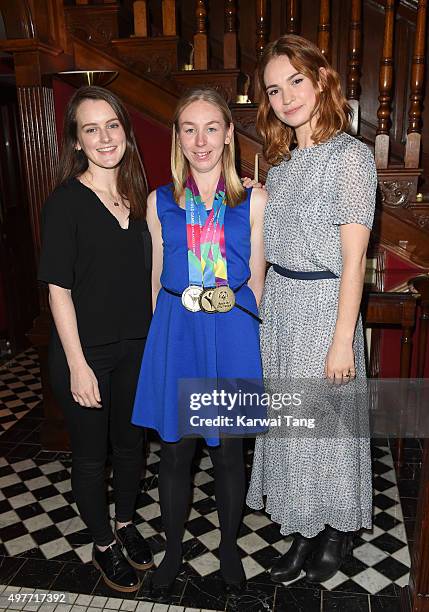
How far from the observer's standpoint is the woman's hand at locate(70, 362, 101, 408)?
195cm

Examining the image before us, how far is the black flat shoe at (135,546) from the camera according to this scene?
7.63ft

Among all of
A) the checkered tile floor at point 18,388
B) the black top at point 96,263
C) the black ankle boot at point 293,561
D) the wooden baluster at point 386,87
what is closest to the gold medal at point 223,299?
the black top at point 96,263

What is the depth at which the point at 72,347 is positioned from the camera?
1933mm

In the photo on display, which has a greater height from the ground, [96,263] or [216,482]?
[96,263]

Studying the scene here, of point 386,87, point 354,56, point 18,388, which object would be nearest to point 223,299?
point 386,87

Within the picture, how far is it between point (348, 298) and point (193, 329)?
52 cm

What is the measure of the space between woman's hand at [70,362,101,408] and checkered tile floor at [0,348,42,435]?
1872 millimetres

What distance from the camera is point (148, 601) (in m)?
2.17

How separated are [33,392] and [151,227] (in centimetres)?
255

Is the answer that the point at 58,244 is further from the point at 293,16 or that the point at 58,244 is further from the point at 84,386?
the point at 293,16

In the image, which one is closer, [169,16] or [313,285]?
[313,285]

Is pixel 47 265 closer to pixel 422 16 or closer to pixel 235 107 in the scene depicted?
pixel 235 107

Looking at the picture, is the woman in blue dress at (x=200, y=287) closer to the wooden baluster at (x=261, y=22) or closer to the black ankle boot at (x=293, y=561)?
the black ankle boot at (x=293, y=561)

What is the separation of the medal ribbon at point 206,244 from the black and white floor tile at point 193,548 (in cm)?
120
